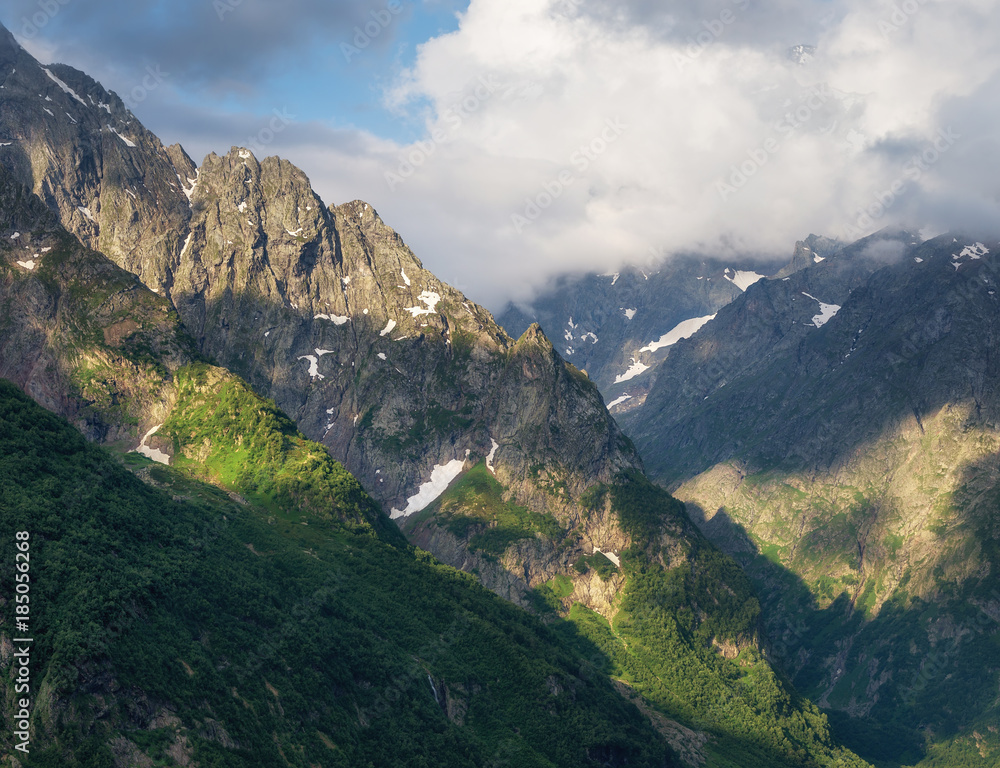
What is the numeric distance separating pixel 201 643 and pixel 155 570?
62.0 feet

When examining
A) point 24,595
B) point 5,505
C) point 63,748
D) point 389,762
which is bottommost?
point 389,762

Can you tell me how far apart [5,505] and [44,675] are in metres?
44.5

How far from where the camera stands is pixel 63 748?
13412 centimetres

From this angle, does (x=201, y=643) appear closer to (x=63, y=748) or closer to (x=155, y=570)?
(x=155, y=570)

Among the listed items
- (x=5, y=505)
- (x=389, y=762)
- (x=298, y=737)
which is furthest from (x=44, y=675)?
(x=389, y=762)

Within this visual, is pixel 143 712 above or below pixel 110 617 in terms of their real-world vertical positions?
below

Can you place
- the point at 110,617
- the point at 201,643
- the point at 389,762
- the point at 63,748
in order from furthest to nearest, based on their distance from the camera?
1. the point at 389,762
2. the point at 201,643
3. the point at 110,617
4. the point at 63,748

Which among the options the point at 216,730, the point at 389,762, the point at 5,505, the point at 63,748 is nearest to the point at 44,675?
the point at 63,748

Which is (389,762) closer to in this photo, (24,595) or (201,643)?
(201,643)

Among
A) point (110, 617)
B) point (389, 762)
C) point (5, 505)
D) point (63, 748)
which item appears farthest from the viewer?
point (389, 762)

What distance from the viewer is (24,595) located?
14738cm

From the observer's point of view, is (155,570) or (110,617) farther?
(155,570)

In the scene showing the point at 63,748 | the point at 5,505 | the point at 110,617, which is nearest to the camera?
the point at 63,748

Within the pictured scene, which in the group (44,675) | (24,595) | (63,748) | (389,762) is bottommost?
(389,762)
